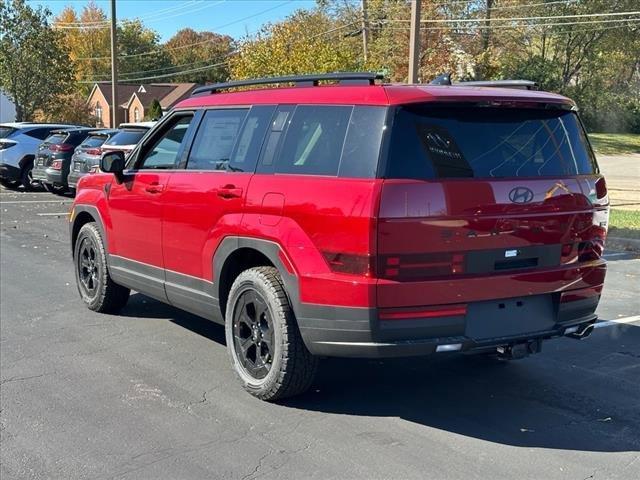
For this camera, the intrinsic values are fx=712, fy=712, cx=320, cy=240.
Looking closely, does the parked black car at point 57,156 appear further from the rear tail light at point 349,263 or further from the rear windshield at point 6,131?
the rear tail light at point 349,263

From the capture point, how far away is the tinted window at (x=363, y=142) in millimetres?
3900

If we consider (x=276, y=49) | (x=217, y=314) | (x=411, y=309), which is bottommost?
(x=217, y=314)

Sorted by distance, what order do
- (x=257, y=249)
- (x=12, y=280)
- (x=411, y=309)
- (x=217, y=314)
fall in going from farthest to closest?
(x=12, y=280) → (x=217, y=314) → (x=257, y=249) → (x=411, y=309)

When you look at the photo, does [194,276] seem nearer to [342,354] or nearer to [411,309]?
[342,354]

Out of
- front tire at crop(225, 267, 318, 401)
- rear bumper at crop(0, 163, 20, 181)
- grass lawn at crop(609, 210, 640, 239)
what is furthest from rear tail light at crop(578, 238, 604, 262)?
rear bumper at crop(0, 163, 20, 181)

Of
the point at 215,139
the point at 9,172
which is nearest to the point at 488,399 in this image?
the point at 215,139

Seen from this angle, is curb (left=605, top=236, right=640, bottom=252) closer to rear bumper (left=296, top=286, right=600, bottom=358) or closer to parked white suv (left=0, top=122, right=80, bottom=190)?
rear bumper (left=296, top=286, right=600, bottom=358)

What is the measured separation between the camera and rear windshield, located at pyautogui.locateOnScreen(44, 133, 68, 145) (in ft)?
57.7

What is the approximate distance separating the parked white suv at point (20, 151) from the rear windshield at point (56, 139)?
115cm

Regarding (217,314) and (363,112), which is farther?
(217,314)

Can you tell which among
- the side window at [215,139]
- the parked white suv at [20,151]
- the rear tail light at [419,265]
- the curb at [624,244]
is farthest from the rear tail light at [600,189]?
the parked white suv at [20,151]

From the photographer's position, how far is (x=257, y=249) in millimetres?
4441

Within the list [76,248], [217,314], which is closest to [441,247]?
[217,314]

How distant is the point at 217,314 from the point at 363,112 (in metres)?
1.86
